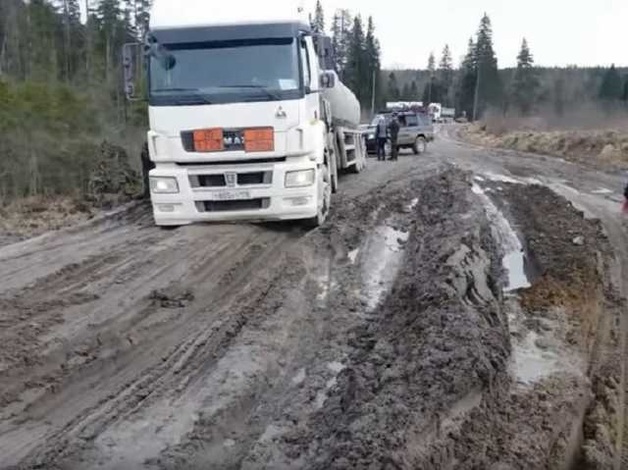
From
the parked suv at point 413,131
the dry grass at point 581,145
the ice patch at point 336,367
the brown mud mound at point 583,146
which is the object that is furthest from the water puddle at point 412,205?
the parked suv at point 413,131

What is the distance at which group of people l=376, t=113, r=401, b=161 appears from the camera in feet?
87.9

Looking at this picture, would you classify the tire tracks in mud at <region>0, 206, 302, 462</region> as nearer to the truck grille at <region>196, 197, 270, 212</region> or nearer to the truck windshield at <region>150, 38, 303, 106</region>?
the truck grille at <region>196, 197, 270, 212</region>

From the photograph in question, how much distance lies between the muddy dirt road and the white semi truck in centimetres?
46

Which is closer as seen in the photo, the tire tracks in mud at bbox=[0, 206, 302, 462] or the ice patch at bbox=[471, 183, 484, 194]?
the tire tracks in mud at bbox=[0, 206, 302, 462]

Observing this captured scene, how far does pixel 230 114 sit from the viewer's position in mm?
9219

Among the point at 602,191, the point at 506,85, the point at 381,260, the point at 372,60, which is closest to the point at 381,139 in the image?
the point at 602,191

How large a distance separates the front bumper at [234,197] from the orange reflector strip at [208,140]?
30cm

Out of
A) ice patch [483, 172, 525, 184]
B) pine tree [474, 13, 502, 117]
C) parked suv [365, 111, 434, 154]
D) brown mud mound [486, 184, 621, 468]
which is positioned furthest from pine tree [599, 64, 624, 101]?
brown mud mound [486, 184, 621, 468]

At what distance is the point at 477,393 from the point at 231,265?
4098mm

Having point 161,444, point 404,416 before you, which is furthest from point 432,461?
point 161,444

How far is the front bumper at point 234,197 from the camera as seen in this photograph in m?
9.47

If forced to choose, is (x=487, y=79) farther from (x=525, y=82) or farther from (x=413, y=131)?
(x=413, y=131)

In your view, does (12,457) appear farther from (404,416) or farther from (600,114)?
(600,114)

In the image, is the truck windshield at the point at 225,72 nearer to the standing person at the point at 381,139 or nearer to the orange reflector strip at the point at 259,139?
the orange reflector strip at the point at 259,139
